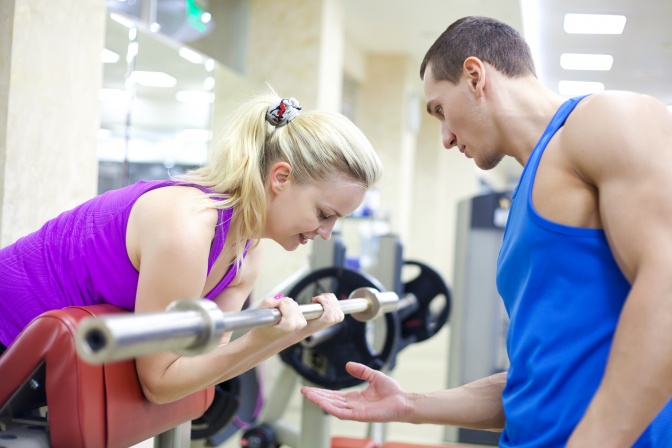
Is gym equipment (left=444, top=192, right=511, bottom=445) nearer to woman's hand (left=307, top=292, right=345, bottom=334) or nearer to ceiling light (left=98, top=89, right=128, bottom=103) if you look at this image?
ceiling light (left=98, top=89, right=128, bottom=103)

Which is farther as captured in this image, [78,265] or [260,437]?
[260,437]

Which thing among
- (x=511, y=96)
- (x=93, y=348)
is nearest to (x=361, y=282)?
(x=511, y=96)

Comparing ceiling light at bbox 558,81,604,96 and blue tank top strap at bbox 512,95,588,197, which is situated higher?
ceiling light at bbox 558,81,604,96


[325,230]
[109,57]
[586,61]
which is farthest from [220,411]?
[586,61]

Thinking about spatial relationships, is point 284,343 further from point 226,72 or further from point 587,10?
point 587,10

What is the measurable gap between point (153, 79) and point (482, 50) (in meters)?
3.52

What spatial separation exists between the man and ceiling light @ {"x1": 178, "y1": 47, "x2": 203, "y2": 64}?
155 inches

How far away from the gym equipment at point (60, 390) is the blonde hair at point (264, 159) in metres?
0.42

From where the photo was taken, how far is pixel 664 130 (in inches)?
45.4

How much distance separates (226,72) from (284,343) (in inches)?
175

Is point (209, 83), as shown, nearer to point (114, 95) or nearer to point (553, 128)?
point (114, 95)

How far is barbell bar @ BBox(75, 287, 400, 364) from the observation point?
962 millimetres

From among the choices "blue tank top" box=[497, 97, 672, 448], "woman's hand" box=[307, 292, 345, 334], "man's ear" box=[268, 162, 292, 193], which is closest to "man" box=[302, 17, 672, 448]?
"blue tank top" box=[497, 97, 672, 448]

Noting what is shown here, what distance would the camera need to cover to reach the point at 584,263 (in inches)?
48.3
